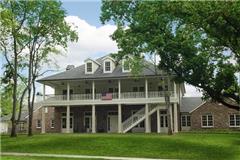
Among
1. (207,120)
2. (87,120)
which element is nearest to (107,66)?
(87,120)

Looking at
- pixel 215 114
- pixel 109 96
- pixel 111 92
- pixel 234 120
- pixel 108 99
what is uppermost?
pixel 111 92

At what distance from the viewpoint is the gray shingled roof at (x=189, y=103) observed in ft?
178

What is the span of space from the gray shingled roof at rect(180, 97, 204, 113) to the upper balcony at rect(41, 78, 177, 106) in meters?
7.88

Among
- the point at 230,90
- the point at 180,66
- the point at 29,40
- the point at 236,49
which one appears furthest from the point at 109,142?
the point at 29,40

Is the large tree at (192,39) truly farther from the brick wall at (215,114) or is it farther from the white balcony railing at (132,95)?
the brick wall at (215,114)

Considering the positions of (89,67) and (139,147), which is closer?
(139,147)

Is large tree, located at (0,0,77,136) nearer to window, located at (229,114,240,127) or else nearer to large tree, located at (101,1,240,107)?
large tree, located at (101,1,240,107)

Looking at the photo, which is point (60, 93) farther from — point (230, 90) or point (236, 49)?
point (236, 49)

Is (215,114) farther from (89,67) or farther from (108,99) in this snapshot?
(89,67)

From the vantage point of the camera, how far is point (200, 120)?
52312 millimetres

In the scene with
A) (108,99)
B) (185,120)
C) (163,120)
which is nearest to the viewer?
(108,99)

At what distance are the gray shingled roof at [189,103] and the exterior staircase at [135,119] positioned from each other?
9.53 metres

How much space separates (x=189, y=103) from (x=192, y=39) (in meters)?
34.0

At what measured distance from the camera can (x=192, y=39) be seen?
2383cm
